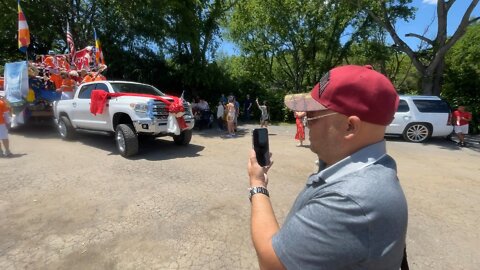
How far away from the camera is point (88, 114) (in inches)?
351

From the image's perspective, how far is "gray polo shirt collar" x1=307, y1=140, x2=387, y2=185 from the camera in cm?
119

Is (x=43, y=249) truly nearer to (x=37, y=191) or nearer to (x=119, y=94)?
(x=37, y=191)

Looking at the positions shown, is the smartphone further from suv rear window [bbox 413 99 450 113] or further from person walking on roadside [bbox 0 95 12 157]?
suv rear window [bbox 413 99 450 113]

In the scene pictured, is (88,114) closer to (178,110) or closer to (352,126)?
(178,110)

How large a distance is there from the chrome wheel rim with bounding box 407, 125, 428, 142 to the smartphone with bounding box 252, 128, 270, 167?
11299 millimetres

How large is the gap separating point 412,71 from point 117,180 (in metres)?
30.9

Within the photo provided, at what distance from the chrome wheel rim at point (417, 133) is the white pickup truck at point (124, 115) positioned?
776cm

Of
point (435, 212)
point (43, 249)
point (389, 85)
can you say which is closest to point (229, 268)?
point (43, 249)

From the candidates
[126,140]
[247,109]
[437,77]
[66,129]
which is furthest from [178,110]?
[437,77]

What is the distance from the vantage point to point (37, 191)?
5426mm

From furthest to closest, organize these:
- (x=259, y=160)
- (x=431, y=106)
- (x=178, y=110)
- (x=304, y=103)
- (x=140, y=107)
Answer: (x=431, y=106) < (x=178, y=110) < (x=140, y=107) < (x=259, y=160) < (x=304, y=103)

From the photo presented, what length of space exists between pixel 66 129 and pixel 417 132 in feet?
37.5

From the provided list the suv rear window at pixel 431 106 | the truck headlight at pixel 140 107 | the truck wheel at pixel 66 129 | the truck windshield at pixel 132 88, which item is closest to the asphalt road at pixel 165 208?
the truck headlight at pixel 140 107

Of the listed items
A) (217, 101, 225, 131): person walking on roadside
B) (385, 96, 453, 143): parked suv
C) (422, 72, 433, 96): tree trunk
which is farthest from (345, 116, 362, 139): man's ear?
(422, 72, 433, 96): tree trunk
